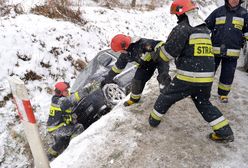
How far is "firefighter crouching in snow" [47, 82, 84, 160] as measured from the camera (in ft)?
17.4

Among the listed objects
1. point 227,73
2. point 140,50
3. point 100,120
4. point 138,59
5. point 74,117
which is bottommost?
point 74,117

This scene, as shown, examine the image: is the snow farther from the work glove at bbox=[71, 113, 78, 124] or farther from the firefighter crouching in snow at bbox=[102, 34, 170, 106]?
the work glove at bbox=[71, 113, 78, 124]

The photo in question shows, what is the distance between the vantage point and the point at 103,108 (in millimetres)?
5742

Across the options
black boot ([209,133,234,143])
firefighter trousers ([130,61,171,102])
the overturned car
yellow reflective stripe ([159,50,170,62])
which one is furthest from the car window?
black boot ([209,133,234,143])

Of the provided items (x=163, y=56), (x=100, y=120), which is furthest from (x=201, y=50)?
(x=100, y=120)

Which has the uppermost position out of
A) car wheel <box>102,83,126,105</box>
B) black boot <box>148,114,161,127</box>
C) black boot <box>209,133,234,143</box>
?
Result: black boot <box>148,114,161,127</box>

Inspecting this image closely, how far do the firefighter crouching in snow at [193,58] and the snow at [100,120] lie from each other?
1.71 feet

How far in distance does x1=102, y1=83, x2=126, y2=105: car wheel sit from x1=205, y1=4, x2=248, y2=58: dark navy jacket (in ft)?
7.13

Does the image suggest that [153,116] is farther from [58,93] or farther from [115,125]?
[58,93]

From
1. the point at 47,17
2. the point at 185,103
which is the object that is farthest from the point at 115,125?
the point at 47,17

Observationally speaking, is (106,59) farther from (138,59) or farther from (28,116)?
(28,116)

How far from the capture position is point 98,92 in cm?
578

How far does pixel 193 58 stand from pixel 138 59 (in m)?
1.32

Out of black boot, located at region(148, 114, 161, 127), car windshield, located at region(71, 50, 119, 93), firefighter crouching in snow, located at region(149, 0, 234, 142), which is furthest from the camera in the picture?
car windshield, located at region(71, 50, 119, 93)
